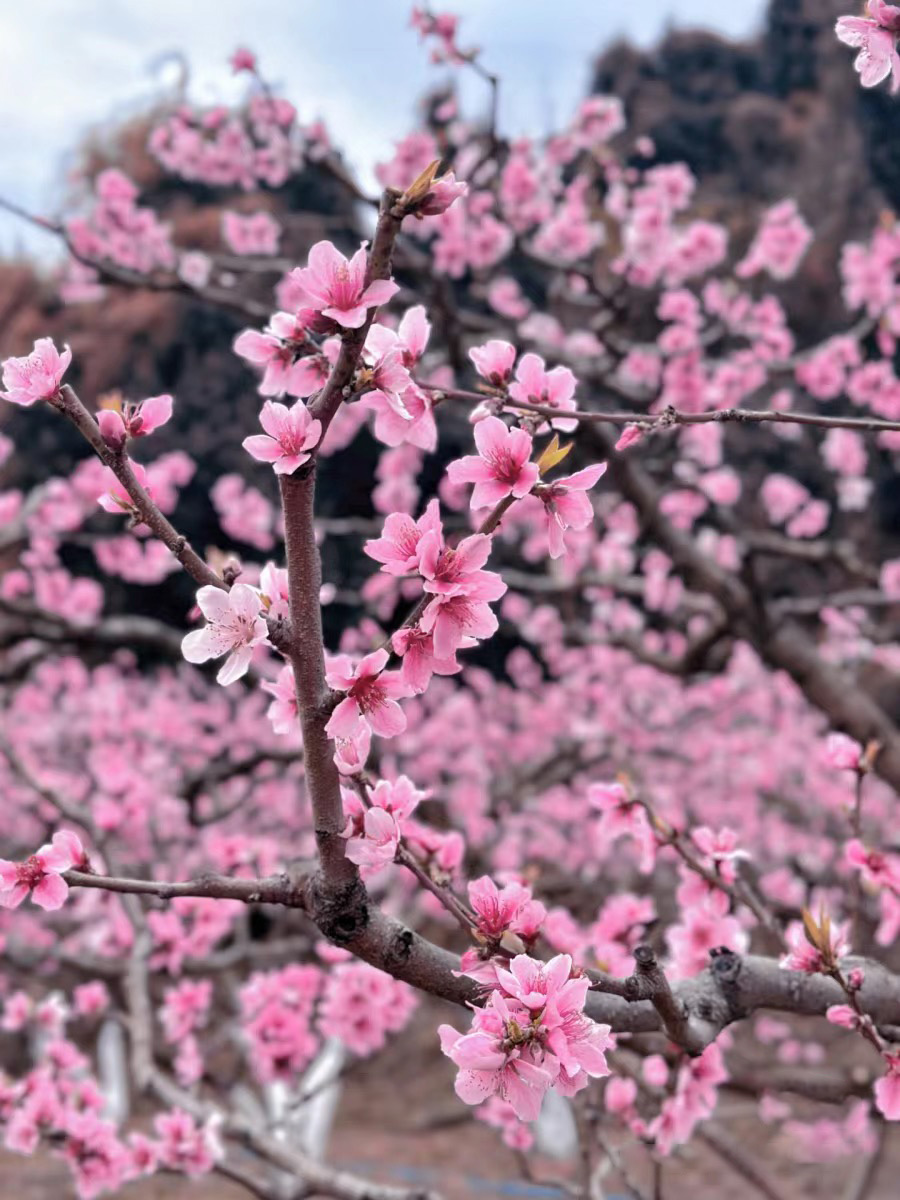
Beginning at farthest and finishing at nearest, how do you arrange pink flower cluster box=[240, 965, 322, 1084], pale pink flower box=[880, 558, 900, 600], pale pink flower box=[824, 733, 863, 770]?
pale pink flower box=[880, 558, 900, 600] → pink flower cluster box=[240, 965, 322, 1084] → pale pink flower box=[824, 733, 863, 770]

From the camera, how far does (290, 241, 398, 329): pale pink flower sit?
3.83 ft

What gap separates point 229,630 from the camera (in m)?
1.25

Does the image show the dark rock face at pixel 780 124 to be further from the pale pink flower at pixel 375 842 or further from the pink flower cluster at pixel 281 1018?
the pale pink flower at pixel 375 842

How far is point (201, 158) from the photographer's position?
6660 mm

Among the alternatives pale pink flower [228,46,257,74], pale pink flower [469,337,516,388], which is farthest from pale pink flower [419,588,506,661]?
pale pink flower [228,46,257,74]

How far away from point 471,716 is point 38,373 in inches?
436

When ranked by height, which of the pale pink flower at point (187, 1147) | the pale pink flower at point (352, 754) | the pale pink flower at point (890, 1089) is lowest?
the pale pink flower at point (187, 1147)

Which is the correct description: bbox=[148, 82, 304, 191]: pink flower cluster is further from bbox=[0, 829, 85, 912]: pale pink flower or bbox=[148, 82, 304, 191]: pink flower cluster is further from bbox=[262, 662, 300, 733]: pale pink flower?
bbox=[0, 829, 85, 912]: pale pink flower

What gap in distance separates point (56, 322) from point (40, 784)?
17.0 metres

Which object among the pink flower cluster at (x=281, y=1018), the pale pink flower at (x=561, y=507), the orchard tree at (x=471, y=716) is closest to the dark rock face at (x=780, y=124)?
the orchard tree at (x=471, y=716)

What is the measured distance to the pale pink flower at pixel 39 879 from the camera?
134 cm

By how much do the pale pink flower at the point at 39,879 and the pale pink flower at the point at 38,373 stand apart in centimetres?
64

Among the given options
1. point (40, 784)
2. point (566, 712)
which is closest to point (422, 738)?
point (566, 712)

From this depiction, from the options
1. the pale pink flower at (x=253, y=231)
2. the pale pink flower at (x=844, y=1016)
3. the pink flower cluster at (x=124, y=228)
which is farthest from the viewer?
the pale pink flower at (x=253, y=231)
